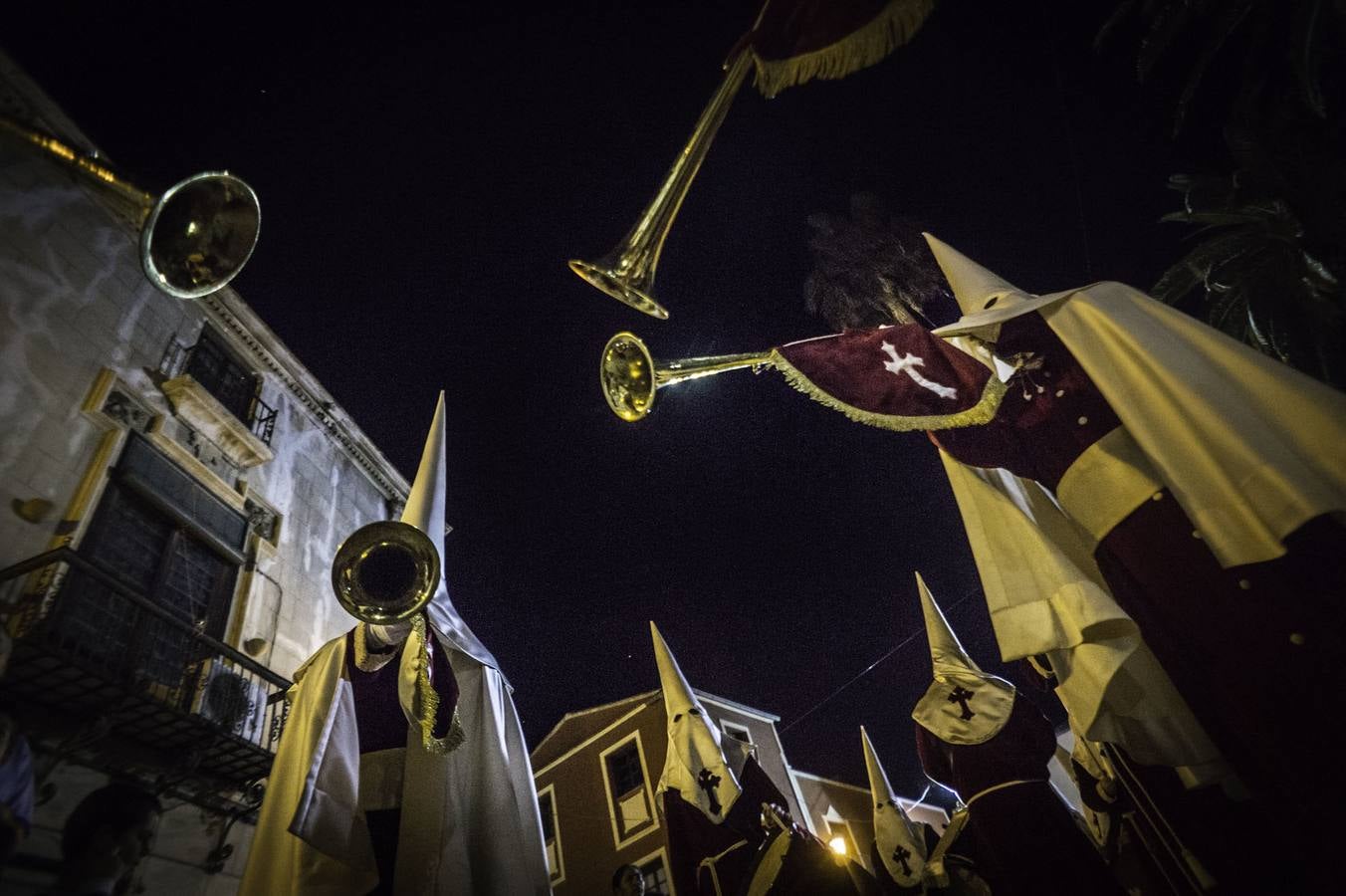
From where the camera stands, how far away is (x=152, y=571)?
916cm

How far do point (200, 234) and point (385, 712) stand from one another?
3.87 meters

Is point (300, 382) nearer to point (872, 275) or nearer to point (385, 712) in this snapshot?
point (385, 712)

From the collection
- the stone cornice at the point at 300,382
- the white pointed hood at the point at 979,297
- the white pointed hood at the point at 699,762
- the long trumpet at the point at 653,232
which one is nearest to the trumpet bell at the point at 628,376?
the long trumpet at the point at 653,232

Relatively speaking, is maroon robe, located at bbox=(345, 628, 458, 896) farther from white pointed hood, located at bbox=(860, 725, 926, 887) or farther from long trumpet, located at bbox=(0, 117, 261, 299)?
white pointed hood, located at bbox=(860, 725, 926, 887)

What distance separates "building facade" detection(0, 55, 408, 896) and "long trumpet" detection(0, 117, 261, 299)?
0.88m

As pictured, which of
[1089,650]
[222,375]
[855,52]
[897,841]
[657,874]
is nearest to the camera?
[1089,650]

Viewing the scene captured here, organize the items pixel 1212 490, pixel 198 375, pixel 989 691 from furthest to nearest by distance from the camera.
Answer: pixel 198 375, pixel 989 691, pixel 1212 490

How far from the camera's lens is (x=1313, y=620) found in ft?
8.18

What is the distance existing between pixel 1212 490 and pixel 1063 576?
0.91m

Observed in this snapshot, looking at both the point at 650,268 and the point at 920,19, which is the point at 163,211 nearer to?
the point at 650,268

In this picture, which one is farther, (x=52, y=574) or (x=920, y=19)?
(x=52, y=574)

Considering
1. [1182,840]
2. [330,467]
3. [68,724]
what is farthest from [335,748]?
[330,467]

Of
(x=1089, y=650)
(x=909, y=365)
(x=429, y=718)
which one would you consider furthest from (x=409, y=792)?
(x=909, y=365)

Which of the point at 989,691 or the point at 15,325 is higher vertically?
the point at 15,325
